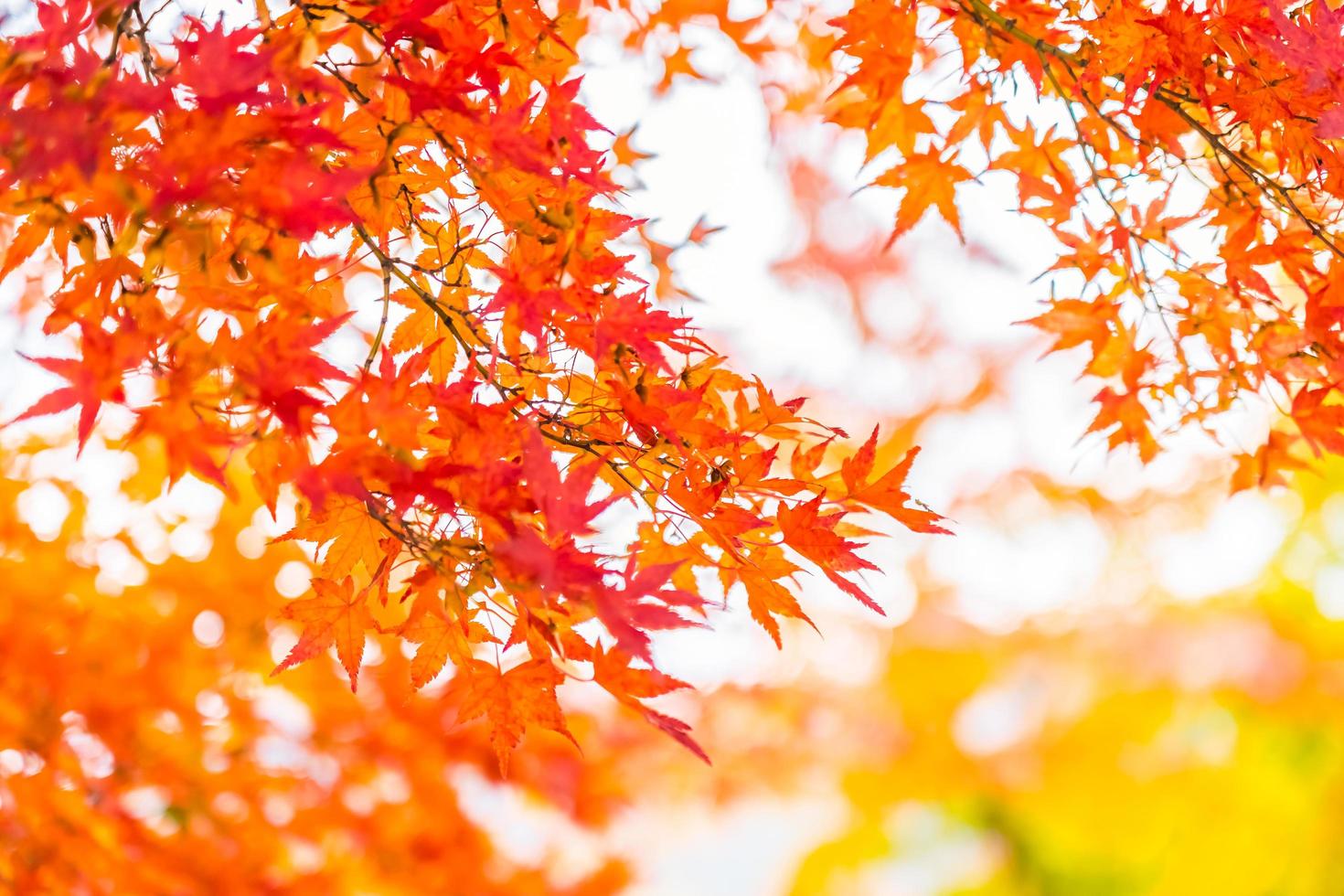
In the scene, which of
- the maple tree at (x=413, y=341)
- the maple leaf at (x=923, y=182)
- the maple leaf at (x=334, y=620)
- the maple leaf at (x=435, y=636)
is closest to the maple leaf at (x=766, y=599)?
the maple tree at (x=413, y=341)

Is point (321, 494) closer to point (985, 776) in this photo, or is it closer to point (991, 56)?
point (991, 56)

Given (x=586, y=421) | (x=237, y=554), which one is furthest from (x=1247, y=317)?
(x=237, y=554)

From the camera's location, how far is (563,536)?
1.02m

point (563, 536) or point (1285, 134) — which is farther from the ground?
point (1285, 134)

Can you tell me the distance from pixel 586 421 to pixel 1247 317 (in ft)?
3.24

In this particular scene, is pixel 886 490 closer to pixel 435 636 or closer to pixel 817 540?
pixel 817 540

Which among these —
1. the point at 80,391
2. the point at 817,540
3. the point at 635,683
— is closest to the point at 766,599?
the point at 817,540

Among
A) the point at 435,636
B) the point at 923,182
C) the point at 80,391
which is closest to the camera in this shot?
the point at 80,391

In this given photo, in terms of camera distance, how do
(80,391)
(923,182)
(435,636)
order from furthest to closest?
(923,182) < (435,636) < (80,391)

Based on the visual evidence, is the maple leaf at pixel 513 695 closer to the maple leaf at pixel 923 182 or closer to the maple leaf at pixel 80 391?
the maple leaf at pixel 80 391

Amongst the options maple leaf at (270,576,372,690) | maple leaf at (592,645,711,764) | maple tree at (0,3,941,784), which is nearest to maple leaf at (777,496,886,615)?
maple tree at (0,3,941,784)

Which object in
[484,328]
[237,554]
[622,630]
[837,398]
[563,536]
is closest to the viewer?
[622,630]

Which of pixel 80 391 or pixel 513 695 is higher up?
pixel 80 391

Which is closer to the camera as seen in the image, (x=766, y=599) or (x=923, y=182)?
(x=766, y=599)
